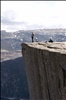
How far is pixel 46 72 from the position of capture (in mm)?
14578

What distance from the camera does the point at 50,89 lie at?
558 inches

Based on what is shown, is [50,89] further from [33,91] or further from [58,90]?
[33,91]

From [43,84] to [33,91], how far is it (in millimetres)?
2352

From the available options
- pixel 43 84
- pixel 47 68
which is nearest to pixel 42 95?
pixel 43 84

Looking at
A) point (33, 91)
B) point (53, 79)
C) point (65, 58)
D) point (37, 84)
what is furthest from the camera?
point (33, 91)

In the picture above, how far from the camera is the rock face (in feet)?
42.5

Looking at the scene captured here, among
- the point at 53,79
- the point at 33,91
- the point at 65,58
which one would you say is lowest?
the point at 33,91

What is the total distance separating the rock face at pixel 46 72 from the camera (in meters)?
12.9

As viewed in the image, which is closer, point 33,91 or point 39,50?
point 39,50

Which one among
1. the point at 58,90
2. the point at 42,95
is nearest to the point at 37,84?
the point at 42,95

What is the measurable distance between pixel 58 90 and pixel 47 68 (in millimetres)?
1511

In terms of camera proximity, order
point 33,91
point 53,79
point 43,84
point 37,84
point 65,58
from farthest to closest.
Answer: point 33,91, point 37,84, point 43,84, point 53,79, point 65,58

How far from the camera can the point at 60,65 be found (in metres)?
13.0

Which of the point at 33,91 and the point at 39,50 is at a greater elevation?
the point at 39,50
